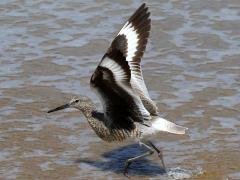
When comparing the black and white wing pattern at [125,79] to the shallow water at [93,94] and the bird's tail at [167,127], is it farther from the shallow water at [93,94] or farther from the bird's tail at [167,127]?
the shallow water at [93,94]

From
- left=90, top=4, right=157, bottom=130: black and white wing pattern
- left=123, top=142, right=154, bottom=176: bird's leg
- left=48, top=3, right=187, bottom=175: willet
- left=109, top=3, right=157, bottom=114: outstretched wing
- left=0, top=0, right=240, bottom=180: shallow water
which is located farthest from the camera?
left=0, top=0, right=240, bottom=180: shallow water

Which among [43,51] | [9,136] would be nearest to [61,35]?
[43,51]

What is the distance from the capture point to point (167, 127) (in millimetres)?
7605

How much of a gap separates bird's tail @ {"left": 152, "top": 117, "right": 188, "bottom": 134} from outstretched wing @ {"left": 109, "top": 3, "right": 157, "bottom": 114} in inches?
6.0

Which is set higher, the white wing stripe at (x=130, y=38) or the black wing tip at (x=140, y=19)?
the black wing tip at (x=140, y=19)

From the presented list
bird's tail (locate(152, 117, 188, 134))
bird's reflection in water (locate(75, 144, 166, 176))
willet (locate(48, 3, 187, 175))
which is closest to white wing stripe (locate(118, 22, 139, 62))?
willet (locate(48, 3, 187, 175))

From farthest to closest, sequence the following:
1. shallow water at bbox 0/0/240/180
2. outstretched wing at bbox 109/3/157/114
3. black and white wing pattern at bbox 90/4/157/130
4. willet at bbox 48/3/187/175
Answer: shallow water at bbox 0/0/240/180
outstretched wing at bbox 109/3/157/114
willet at bbox 48/3/187/175
black and white wing pattern at bbox 90/4/157/130

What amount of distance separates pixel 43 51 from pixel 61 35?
0.69 m

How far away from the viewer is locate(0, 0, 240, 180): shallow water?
26.2ft

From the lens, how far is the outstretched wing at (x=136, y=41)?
24.6 ft

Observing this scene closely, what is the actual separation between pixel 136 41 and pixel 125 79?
818mm

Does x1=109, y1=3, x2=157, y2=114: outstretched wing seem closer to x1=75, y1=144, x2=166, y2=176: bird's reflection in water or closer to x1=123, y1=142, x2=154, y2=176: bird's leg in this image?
x1=123, y1=142, x2=154, y2=176: bird's leg

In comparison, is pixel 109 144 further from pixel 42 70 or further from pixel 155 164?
pixel 42 70

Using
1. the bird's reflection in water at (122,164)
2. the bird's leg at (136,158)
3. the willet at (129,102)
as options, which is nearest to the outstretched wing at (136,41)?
the willet at (129,102)
